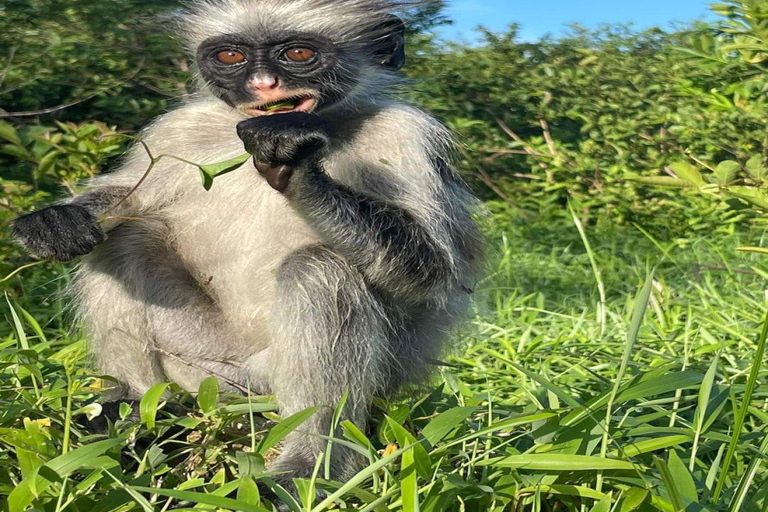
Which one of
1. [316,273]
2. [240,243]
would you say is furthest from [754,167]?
[240,243]

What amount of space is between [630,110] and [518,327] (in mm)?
7528

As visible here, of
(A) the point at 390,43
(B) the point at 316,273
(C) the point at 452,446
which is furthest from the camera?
(A) the point at 390,43

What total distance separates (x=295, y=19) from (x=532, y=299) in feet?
11.3

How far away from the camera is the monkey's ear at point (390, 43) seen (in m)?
4.46

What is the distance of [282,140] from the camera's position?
10.5 ft

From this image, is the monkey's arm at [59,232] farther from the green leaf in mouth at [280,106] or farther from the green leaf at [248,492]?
the green leaf at [248,492]

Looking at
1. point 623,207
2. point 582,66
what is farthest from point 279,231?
point 582,66

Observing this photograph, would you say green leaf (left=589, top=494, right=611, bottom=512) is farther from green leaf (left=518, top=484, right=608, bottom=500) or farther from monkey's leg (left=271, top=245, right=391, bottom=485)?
monkey's leg (left=271, top=245, right=391, bottom=485)

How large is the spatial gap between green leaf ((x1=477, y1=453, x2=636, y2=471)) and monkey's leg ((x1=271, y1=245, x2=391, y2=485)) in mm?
723

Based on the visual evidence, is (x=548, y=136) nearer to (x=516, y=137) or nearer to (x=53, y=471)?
(x=516, y=137)

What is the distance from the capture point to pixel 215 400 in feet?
10.5

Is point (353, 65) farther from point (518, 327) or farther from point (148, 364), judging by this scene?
point (518, 327)

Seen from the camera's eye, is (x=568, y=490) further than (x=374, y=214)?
No

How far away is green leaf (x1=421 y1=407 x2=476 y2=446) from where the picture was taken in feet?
9.61
